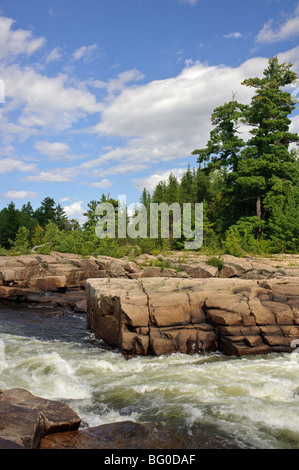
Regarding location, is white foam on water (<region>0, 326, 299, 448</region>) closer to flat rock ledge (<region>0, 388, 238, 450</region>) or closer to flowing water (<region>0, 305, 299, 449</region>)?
flowing water (<region>0, 305, 299, 449</region>)

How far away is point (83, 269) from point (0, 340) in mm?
11027

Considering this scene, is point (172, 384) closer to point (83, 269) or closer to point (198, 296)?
point (198, 296)

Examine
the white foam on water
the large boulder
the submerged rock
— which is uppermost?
the large boulder

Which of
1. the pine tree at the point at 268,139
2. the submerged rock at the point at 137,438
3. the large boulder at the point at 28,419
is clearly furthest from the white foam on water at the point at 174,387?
the pine tree at the point at 268,139

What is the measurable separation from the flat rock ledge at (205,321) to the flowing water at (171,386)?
0.36m

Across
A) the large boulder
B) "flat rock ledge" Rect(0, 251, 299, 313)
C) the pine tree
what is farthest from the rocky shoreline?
the pine tree

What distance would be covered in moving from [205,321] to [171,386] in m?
2.90

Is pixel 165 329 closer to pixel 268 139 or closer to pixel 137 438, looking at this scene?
pixel 137 438

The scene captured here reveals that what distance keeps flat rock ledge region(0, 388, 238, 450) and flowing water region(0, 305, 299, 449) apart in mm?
248

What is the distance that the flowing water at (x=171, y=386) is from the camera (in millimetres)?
5277

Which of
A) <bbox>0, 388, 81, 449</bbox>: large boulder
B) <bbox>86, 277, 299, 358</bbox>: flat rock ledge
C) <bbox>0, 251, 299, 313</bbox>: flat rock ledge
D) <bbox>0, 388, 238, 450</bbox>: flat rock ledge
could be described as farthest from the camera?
<bbox>0, 251, 299, 313</bbox>: flat rock ledge

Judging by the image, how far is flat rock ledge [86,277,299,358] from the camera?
29.0 ft

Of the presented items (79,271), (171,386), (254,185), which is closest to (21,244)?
(79,271)
